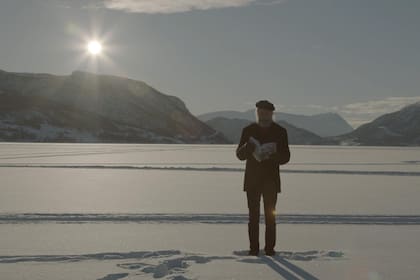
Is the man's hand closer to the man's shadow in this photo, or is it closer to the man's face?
the man's face

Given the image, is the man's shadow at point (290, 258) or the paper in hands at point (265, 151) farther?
the paper in hands at point (265, 151)

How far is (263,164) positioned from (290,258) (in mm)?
1412

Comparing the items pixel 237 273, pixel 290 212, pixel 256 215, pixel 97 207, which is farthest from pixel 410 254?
pixel 97 207

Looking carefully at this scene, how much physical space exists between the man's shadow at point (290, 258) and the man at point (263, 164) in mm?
216

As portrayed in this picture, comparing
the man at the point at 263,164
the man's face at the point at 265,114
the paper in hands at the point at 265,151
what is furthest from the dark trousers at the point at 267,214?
the man's face at the point at 265,114

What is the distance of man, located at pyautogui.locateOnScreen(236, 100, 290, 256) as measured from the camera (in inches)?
285

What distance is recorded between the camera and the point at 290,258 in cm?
689

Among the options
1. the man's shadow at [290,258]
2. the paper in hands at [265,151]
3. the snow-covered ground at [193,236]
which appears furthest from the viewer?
the paper in hands at [265,151]

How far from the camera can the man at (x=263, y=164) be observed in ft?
23.7

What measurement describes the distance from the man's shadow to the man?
8.5 inches

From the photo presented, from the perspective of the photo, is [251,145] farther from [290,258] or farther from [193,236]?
[193,236]

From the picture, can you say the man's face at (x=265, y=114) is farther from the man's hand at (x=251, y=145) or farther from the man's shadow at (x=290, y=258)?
the man's shadow at (x=290, y=258)

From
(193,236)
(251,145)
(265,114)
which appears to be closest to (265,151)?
(251,145)

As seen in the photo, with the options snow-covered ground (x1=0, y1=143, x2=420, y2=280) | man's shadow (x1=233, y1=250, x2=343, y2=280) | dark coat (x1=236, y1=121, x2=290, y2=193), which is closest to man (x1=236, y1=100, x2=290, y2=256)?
dark coat (x1=236, y1=121, x2=290, y2=193)
